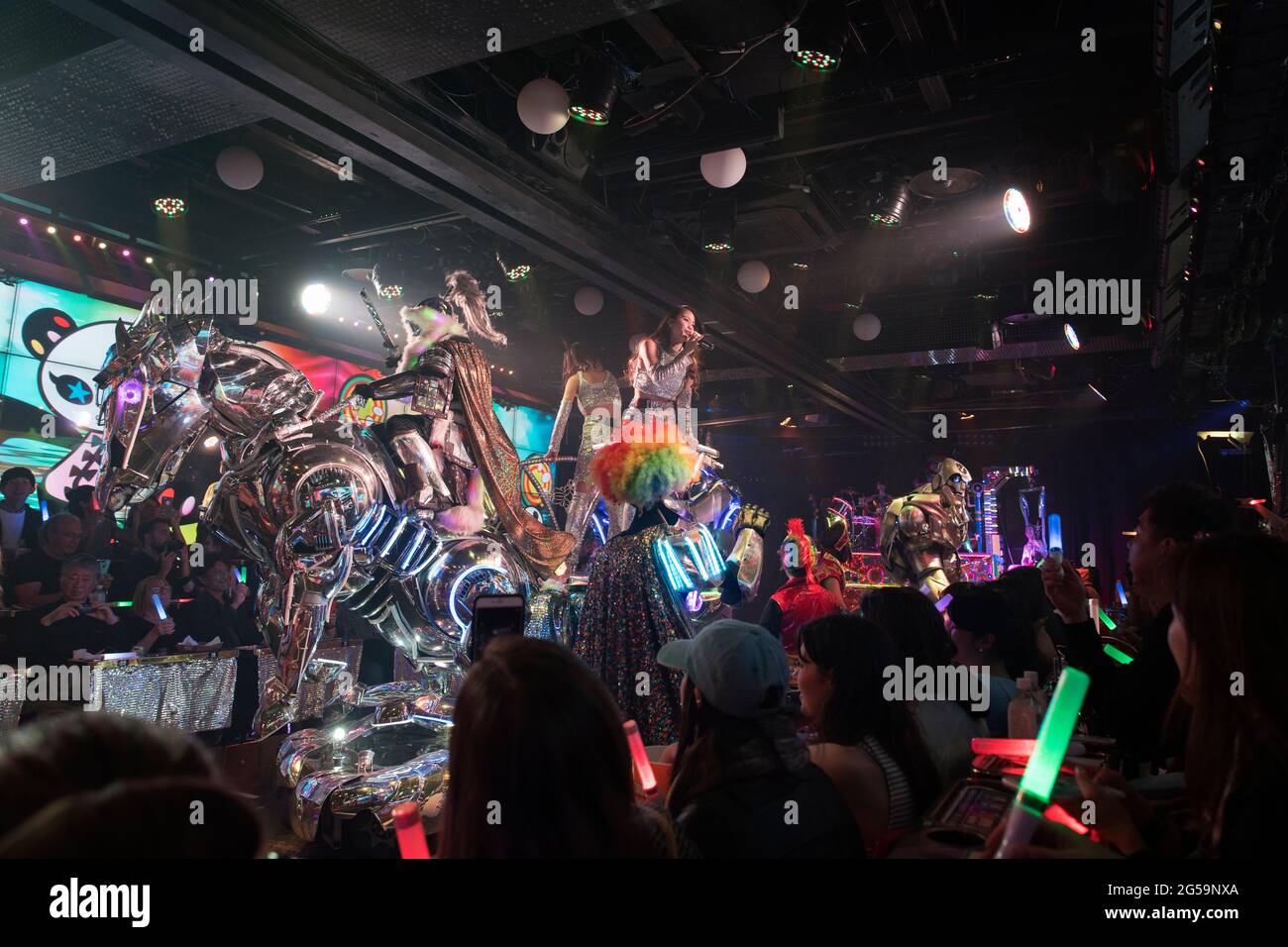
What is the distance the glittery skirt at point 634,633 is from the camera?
3445mm

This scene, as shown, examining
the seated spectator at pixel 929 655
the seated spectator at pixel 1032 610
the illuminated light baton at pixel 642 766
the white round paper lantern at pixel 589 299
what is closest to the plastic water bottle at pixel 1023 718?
the seated spectator at pixel 929 655

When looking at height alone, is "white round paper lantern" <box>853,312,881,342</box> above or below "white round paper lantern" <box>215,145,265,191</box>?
below

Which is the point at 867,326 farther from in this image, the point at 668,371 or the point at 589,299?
the point at 668,371

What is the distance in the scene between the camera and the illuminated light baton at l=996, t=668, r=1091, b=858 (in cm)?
90

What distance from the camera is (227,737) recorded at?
5051 mm

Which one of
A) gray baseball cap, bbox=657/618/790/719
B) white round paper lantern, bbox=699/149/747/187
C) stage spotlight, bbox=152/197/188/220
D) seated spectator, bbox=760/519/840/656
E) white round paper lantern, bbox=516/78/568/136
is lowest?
seated spectator, bbox=760/519/840/656

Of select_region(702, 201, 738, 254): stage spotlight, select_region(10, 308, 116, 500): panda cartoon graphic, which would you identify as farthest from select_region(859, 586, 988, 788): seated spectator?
select_region(10, 308, 116, 500): panda cartoon graphic

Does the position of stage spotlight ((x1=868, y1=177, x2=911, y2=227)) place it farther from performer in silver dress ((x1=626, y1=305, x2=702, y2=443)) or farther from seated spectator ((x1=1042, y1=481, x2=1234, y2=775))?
seated spectator ((x1=1042, y1=481, x2=1234, y2=775))

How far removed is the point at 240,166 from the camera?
5.31 meters

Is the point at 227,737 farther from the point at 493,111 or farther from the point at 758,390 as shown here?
the point at 758,390

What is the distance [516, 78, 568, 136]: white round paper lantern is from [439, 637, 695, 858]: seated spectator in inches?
137

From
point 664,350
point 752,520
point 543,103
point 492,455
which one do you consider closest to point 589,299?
point 664,350

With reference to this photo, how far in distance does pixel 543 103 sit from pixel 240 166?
8.39ft
